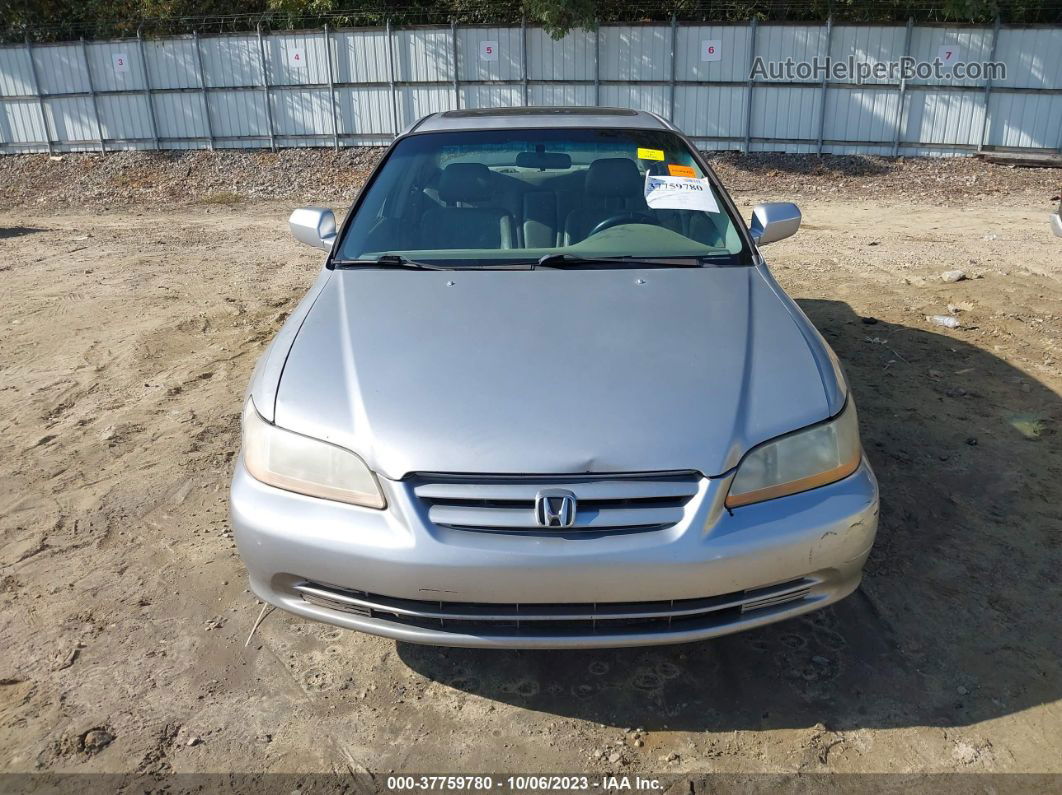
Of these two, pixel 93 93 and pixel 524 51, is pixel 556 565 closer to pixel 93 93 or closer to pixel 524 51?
pixel 524 51

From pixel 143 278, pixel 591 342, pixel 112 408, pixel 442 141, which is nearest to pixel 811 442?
pixel 591 342

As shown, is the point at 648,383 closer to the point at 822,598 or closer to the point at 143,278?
the point at 822,598

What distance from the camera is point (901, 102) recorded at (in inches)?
589

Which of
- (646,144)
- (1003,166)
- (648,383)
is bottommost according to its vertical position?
(1003,166)

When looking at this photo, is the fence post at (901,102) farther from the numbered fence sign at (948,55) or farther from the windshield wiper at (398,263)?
the windshield wiper at (398,263)

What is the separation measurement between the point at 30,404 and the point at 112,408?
522 millimetres

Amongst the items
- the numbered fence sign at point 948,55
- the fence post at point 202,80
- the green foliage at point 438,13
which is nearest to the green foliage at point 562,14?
the green foliage at point 438,13

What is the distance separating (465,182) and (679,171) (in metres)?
0.99

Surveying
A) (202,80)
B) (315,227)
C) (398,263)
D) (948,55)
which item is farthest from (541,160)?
(202,80)

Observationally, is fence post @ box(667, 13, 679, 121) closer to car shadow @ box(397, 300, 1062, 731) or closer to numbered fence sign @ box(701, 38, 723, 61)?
numbered fence sign @ box(701, 38, 723, 61)

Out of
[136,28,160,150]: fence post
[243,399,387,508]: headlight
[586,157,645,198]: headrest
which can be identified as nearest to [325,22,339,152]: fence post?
[136,28,160,150]: fence post

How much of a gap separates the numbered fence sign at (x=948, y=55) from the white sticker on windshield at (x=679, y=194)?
13.9 meters

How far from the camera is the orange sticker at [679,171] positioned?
12.3 feet

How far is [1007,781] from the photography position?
86.1 inches
